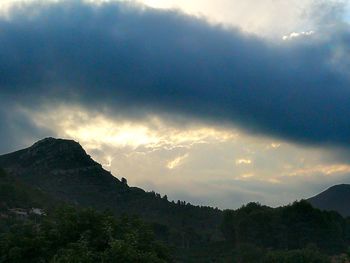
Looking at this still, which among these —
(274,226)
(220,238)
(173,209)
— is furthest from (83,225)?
(173,209)

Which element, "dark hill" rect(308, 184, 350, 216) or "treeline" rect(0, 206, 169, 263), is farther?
"dark hill" rect(308, 184, 350, 216)

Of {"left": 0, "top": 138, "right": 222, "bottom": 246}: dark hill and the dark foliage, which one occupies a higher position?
{"left": 0, "top": 138, "right": 222, "bottom": 246}: dark hill

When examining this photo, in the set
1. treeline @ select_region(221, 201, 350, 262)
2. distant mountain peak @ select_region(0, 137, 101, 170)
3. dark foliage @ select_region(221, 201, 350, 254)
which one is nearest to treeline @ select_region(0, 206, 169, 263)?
treeline @ select_region(221, 201, 350, 262)

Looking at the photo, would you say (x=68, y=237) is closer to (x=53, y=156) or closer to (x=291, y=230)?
(x=291, y=230)

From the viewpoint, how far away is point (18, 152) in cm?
16525

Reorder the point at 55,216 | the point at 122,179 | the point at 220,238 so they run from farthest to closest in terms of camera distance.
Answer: the point at 122,179 < the point at 220,238 < the point at 55,216

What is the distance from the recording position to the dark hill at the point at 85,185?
13588cm

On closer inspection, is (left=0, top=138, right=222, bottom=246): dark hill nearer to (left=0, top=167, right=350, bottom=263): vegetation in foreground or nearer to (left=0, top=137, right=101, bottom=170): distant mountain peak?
(left=0, top=137, right=101, bottom=170): distant mountain peak

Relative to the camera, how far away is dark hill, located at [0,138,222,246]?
13588 cm

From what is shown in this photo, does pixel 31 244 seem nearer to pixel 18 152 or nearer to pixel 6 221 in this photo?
pixel 6 221

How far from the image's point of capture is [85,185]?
151250mm

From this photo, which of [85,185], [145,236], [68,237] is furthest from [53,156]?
[68,237]

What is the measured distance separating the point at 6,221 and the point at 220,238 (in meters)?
58.9

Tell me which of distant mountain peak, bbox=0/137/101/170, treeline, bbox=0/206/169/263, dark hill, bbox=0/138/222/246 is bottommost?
treeline, bbox=0/206/169/263
